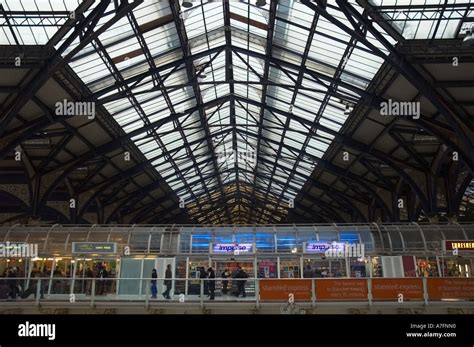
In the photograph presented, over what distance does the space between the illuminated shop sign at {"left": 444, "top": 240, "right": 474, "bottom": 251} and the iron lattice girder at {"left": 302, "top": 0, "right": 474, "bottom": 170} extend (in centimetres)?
479

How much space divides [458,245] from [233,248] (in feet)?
38.6

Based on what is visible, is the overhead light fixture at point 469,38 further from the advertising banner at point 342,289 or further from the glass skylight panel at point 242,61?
the advertising banner at point 342,289

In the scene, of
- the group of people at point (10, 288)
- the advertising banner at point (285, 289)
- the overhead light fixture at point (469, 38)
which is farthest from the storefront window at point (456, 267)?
the group of people at point (10, 288)

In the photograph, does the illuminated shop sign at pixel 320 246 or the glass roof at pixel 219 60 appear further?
the illuminated shop sign at pixel 320 246

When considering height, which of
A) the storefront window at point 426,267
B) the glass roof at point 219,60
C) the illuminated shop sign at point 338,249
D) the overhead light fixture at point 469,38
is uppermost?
the glass roof at point 219,60

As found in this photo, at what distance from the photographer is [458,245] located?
2717 cm

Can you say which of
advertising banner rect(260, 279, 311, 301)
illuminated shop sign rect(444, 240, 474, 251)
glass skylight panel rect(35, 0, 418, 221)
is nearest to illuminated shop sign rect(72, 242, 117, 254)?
glass skylight panel rect(35, 0, 418, 221)

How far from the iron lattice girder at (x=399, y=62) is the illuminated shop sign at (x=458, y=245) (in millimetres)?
4789

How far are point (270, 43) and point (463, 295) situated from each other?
17816mm

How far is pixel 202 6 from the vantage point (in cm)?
2853

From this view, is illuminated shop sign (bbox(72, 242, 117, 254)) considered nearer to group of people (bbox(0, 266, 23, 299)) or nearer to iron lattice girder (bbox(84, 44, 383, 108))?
group of people (bbox(0, 266, 23, 299))

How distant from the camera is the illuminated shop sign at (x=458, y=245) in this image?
27.1 m

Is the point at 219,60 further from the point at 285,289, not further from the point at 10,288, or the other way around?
the point at 10,288

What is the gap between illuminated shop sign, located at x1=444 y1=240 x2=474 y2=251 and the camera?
2711 centimetres
